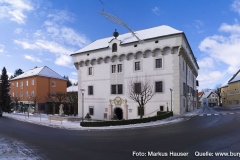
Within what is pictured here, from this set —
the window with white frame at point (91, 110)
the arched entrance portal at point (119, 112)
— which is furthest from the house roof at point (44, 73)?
the arched entrance portal at point (119, 112)

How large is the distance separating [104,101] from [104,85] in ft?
9.59

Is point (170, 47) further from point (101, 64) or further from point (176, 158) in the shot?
point (176, 158)

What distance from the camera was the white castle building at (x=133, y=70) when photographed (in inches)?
1078

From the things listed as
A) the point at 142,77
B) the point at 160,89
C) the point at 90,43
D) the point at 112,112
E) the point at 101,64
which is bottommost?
the point at 112,112

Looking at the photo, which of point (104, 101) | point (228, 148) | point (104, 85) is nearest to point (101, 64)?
point (104, 85)

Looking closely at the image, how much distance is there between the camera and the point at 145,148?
9141 millimetres

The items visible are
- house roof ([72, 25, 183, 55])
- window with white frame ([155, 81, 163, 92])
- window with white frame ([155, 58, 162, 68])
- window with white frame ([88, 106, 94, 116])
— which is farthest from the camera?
window with white frame ([88, 106, 94, 116])

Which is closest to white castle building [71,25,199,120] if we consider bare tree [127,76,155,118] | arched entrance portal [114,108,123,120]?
arched entrance portal [114,108,123,120]

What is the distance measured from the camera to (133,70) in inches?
1216

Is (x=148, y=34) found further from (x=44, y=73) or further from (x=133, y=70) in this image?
(x=44, y=73)

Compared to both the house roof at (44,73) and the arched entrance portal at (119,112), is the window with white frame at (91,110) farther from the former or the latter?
the house roof at (44,73)

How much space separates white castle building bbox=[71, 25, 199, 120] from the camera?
2738 cm

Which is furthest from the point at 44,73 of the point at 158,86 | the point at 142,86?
the point at 158,86

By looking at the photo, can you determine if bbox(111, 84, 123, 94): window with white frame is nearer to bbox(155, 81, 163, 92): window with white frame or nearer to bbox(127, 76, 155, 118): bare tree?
bbox(127, 76, 155, 118): bare tree
